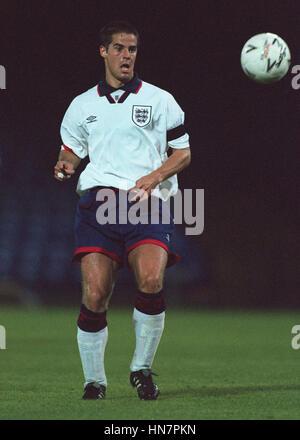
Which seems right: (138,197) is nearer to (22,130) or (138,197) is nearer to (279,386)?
(279,386)

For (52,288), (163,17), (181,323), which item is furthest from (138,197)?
(52,288)

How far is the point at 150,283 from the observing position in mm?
4695

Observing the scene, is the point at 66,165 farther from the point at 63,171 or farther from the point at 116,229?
the point at 116,229

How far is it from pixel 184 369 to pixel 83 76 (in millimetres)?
9036

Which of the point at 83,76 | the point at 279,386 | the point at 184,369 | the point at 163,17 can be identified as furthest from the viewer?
the point at 83,76

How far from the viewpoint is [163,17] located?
1376 cm

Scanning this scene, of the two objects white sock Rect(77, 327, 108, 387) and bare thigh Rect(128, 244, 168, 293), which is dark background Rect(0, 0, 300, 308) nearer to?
bare thigh Rect(128, 244, 168, 293)

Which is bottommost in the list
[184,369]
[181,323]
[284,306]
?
[184,369]

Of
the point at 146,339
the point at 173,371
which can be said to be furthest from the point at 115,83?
the point at 173,371

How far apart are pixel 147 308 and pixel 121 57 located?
4.49 ft

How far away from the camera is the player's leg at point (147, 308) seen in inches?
184

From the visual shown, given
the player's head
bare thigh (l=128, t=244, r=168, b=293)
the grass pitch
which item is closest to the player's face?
the player's head

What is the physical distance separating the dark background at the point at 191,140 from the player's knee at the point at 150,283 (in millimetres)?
8776

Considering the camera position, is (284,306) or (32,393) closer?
(32,393)
